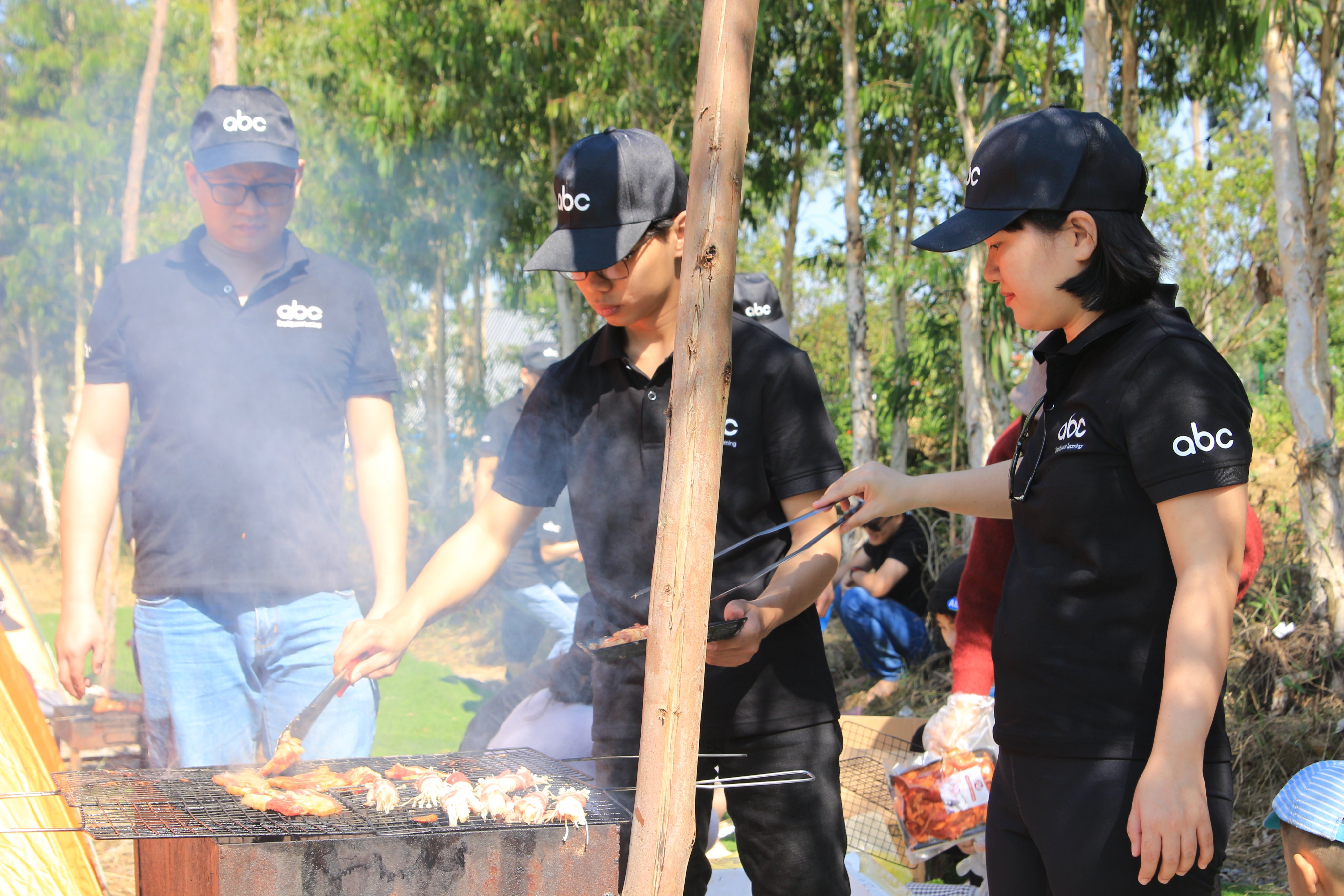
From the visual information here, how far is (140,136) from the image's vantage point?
8.13 meters

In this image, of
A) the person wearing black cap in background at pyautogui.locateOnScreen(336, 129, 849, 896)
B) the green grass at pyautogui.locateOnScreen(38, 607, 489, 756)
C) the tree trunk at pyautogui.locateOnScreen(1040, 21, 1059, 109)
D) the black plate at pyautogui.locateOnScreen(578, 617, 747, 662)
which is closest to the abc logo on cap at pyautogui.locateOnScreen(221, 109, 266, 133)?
the person wearing black cap in background at pyautogui.locateOnScreen(336, 129, 849, 896)

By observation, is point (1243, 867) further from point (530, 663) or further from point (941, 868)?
point (530, 663)

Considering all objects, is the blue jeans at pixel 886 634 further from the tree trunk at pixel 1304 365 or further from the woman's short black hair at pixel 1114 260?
the woman's short black hair at pixel 1114 260

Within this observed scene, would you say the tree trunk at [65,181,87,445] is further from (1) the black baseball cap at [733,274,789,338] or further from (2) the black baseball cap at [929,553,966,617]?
(2) the black baseball cap at [929,553,966,617]

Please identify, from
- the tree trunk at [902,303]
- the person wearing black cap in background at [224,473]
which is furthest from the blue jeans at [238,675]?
the tree trunk at [902,303]

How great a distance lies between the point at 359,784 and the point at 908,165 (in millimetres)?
12021

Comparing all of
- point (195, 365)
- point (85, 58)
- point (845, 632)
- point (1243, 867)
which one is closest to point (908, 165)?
point (845, 632)

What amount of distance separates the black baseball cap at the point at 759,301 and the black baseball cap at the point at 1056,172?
3264mm

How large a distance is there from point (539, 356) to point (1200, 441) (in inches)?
239

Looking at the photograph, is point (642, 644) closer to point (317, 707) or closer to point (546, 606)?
point (317, 707)

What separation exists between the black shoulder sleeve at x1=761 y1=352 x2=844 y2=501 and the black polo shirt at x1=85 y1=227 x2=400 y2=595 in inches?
56.6

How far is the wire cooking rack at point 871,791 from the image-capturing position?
4.18m

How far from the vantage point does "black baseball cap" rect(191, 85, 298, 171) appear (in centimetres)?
283

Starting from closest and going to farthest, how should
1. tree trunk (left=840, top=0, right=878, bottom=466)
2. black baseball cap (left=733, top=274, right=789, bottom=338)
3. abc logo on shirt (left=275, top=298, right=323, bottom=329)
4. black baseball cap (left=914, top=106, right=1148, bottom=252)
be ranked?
black baseball cap (left=914, top=106, right=1148, bottom=252)
abc logo on shirt (left=275, top=298, right=323, bottom=329)
black baseball cap (left=733, top=274, right=789, bottom=338)
tree trunk (left=840, top=0, right=878, bottom=466)
